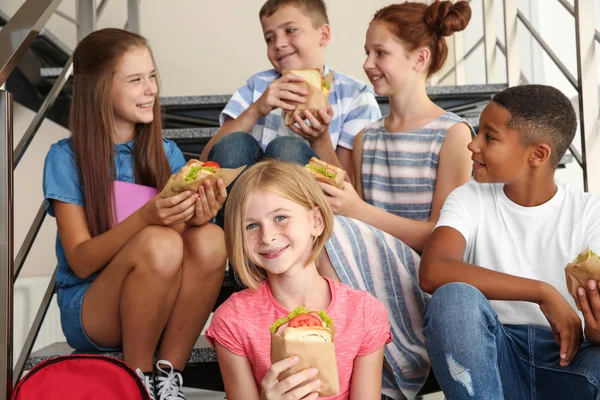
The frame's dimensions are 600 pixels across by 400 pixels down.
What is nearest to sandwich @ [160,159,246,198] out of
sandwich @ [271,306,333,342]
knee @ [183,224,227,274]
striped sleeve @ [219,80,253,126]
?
knee @ [183,224,227,274]

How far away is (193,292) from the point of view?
1764mm

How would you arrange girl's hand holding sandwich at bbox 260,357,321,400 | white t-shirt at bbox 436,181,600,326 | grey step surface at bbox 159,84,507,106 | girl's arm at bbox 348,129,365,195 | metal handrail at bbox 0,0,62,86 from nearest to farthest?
girl's hand holding sandwich at bbox 260,357,321,400 → metal handrail at bbox 0,0,62,86 → white t-shirt at bbox 436,181,600,326 → girl's arm at bbox 348,129,365,195 → grey step surface at bbox 159,84,507,106

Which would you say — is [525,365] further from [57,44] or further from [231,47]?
[231,47]

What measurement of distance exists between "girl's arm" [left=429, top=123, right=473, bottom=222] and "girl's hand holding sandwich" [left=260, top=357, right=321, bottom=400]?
2.57 ft

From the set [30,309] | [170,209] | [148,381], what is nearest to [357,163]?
[170,209]

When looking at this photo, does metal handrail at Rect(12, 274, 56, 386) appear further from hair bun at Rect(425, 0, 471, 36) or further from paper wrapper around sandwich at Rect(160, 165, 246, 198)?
hair bun at Rect(425, 0, 471, 36)

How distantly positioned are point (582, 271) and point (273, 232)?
591 mm

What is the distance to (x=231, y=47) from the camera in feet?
14.9

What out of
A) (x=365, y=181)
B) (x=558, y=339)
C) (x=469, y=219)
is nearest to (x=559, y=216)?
(x=469, y=219)

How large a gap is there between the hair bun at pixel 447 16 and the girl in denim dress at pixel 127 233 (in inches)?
31.1

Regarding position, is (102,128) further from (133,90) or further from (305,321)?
(305,321)

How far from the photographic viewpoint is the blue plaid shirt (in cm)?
236

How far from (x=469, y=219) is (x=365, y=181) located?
48 centimetres

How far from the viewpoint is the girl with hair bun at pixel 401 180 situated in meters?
1.69
